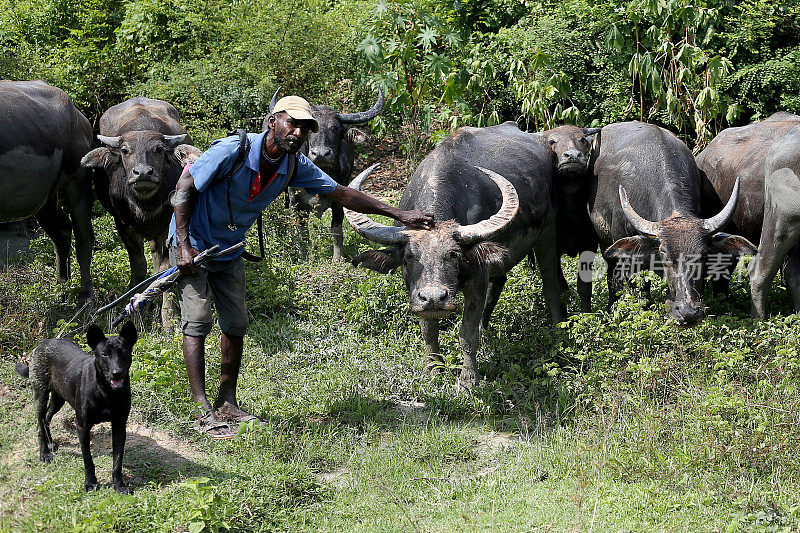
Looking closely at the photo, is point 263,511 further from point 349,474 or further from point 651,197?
point 651,197

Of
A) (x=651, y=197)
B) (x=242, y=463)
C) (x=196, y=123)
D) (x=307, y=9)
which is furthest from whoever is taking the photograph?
(x=307, y=9)

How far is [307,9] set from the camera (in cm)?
1340

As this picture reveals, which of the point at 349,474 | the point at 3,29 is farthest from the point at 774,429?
the point at 3,29

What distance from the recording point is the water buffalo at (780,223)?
22.3 feet

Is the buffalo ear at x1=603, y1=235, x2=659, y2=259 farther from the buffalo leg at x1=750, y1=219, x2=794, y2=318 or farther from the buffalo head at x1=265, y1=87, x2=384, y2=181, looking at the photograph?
the buffalo head at x1=265, y1=87, x2=384, y2=181

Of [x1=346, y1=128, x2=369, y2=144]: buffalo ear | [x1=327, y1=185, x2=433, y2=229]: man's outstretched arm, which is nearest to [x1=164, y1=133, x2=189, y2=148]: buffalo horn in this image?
[x1=327, y1=185, x2=433, y2=229]: man's outstretched arm

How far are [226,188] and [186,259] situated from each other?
1.65 ft

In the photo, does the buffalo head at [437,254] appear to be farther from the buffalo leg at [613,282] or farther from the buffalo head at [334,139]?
the buffalo head at [334,139]

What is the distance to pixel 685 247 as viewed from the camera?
6.73 meters

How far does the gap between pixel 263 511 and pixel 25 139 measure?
441 centimetres

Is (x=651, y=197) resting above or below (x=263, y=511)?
above

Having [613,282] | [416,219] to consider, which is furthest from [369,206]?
[613,282]

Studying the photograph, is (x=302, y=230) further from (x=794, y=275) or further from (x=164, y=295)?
(x=794, y=275)

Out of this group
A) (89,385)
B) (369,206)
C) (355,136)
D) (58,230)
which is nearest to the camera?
(89,385)
